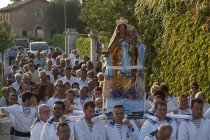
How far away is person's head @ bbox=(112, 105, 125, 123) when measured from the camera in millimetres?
10492

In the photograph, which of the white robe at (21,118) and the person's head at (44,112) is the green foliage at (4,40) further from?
the person's head at (44,112)

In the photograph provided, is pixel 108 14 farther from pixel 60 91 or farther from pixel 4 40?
pixel 60 91

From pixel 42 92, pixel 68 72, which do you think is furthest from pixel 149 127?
pixel 68 72

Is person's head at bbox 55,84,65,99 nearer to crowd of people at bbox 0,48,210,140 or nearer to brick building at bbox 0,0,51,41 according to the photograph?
crowd of people at bbox 0,48,210,140

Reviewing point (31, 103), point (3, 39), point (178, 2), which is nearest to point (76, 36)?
point (3, 39)

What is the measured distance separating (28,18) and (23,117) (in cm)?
6794

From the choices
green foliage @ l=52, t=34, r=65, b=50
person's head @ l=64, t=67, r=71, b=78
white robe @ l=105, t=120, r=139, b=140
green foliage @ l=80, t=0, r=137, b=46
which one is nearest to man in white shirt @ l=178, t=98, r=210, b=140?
white robe @ l=105, t=120, r=139, b=140

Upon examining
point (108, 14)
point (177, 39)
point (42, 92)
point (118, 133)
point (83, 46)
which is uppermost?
point (108, 14)

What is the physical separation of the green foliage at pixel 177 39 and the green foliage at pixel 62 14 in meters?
46.5

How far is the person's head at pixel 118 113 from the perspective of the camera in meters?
10.5

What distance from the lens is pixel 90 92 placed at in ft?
51.1

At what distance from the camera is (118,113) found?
415 inches

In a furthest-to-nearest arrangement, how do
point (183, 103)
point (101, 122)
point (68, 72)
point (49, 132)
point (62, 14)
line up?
point (62, 14)
point (68, 72)
point (183, 103)
point (101, 122)
point (49, 132)

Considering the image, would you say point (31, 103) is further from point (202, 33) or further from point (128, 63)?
point (202, 33)
